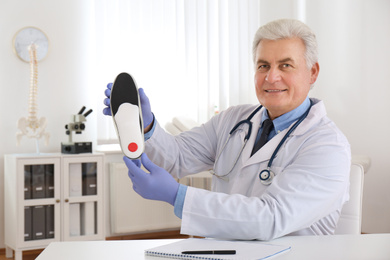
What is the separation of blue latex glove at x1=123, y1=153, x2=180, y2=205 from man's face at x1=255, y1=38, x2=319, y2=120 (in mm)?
556

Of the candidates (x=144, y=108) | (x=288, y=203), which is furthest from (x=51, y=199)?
(x=288, y=203)

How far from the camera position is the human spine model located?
3.88 m

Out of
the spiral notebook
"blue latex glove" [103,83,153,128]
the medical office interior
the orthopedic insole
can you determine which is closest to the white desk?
the spiral notebook

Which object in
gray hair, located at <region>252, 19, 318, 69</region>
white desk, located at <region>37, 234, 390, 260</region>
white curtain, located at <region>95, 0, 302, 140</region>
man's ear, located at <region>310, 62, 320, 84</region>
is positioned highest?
white curtain, located at <region>95, 0, 302, 140</region>

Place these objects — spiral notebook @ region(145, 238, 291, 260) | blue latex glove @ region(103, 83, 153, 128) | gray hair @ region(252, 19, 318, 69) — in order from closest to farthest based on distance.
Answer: spiral notebook @ region(145, 238, 291, 260)
blue latex glove @ region(103, 83, 153, 128)
gray hair @ region(252, 19, 318, 69)

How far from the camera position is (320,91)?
4.71m

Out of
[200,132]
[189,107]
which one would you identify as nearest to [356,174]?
[200,132]

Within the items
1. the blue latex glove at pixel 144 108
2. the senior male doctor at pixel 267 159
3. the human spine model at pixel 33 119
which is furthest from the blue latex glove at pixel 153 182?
the human spine model at pixel 33 119

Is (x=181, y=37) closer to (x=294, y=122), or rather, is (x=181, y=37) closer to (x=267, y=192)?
(x=294, y=122)

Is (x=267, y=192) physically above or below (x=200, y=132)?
below

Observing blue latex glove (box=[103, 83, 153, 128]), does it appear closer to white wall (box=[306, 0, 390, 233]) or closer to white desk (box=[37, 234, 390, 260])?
white desk (box=[37, 234, 390, 260])

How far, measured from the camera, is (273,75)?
5.47 ft

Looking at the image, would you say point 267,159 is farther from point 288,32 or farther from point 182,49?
point 182,49

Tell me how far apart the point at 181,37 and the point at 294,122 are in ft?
9.92
